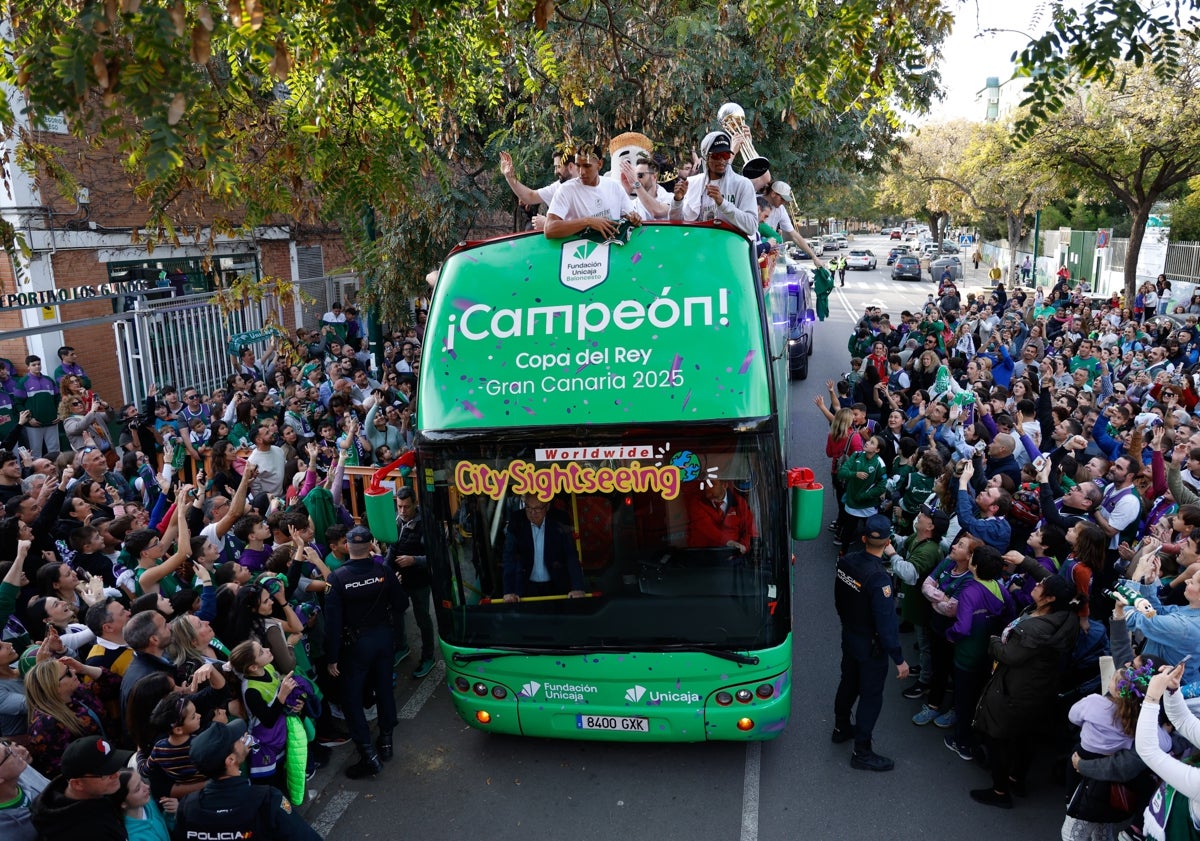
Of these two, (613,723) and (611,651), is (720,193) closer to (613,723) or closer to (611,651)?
(611,651)

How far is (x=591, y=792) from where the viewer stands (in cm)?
605

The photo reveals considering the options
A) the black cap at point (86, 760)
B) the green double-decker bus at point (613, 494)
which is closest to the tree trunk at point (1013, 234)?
the green double-decker bus at point (613, 494)

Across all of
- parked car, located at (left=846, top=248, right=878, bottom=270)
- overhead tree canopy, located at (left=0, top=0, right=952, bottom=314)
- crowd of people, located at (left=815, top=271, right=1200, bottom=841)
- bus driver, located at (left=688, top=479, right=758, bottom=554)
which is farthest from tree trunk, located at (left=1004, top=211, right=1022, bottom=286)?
bus driver, located at (left=688, top=479, right=758, bottom=554)

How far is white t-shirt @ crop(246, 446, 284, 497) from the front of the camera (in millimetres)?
9078

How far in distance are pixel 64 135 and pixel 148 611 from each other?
43.9ft

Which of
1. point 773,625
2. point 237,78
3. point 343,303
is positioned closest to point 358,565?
point 773,625

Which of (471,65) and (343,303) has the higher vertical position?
(471,65)

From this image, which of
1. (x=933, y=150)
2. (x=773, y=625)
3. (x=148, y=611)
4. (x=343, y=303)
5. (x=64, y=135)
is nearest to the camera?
(x=148, y=611)

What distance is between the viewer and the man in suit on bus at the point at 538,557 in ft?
18.7

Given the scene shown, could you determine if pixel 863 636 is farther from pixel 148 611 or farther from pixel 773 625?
pixel 148 611

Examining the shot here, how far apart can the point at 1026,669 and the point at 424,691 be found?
15.8 feet

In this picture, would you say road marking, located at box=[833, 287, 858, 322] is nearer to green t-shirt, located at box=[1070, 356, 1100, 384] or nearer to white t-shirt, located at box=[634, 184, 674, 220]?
green t-shirt, located at box=[1070, 356, 1100, 384]

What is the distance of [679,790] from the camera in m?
6.03

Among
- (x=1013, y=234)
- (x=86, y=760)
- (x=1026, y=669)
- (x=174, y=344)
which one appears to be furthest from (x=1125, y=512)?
(x=1013, y=234)
